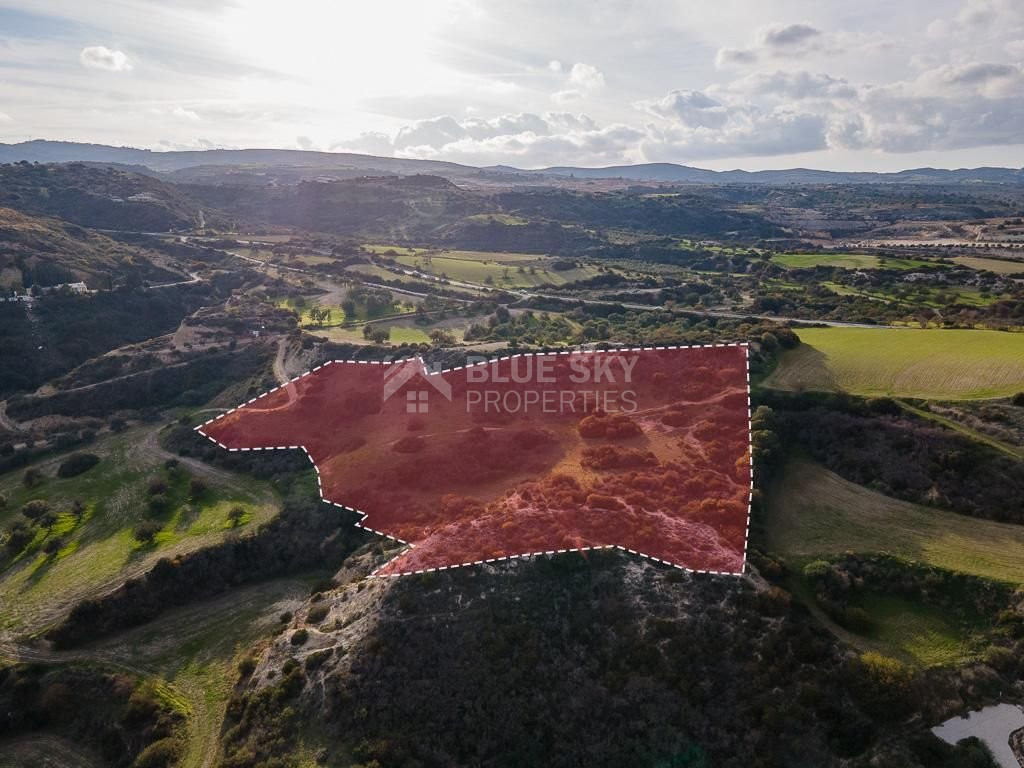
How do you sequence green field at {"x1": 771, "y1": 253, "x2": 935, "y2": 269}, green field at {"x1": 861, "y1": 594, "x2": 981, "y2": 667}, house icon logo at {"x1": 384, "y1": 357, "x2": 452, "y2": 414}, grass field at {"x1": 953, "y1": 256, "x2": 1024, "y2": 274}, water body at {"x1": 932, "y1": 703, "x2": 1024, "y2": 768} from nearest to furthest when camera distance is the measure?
water body at {"x1": 932, "y1": 703, "x2": 1024, "y2": 768} < green field at {"x1": 861, "y1": 594, "x2": 981, "y2": 667} < house icon logo at {"x1": 384, "y1": 357, "x2": 452, "y2": 414} < grass field at {"x1": 953, "y1": 256, "x2": 1024, "y2": 274} < green field at {"x1": 771, "y1": 253, "x2": 935, "y2": 269}

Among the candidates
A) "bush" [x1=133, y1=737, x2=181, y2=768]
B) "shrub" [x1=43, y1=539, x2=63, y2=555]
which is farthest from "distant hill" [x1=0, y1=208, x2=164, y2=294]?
"bush" [x1=133, y1=737, x2=181, y2=768]

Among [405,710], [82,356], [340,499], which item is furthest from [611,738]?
[82,356]

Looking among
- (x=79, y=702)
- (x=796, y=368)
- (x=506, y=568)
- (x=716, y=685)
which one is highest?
(x=796, y=368)

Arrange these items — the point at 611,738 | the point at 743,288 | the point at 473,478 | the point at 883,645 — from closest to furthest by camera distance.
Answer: the point at 611,738
the point at 883,645
the point at 473,478
the point at 743,288

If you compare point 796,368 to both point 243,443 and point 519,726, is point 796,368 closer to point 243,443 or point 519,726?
point 519,726

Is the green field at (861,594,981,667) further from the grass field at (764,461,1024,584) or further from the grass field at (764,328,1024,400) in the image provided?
the grass field at (764,328,1024,400)

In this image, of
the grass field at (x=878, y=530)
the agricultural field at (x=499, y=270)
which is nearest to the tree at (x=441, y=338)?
the agricultural field at (x=499, y=270)

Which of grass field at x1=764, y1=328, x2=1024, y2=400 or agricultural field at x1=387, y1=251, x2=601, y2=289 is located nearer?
grass field at x1=764, y1=328, x2=1024, y2=400
